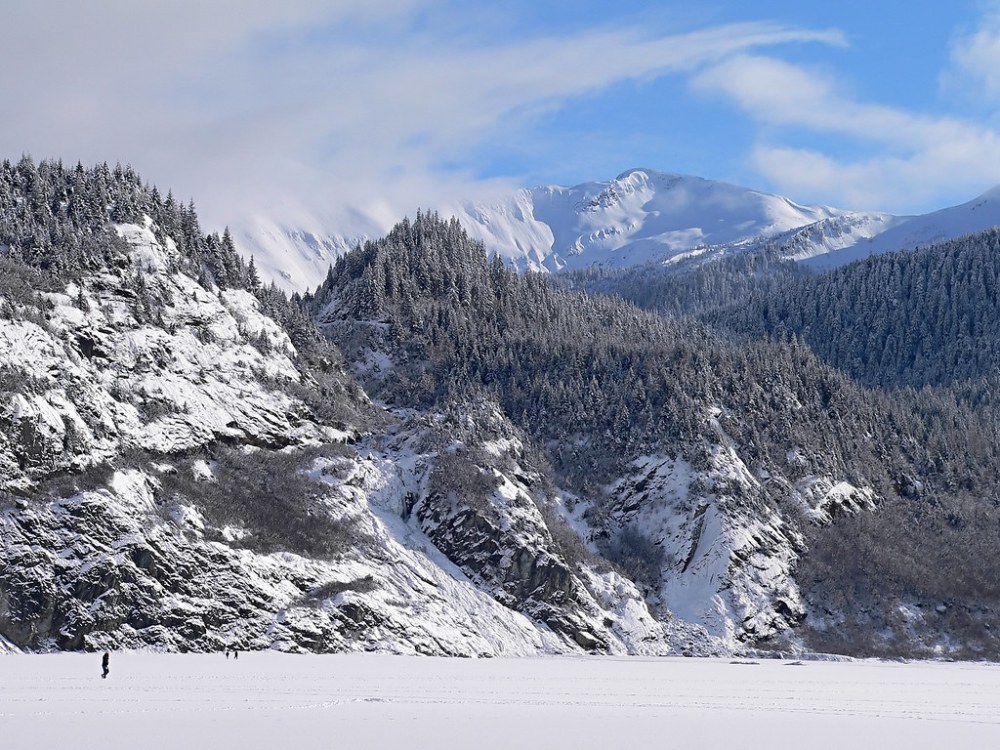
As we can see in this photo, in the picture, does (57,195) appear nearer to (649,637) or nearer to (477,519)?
(477,519)

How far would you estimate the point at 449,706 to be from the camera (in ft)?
158

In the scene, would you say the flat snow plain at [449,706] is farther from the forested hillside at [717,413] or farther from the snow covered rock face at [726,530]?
the forested hillside at [717,413]

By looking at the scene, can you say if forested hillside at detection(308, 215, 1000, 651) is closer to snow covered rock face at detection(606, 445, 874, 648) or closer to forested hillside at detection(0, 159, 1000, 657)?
forested hillside at detection(0, 159, 1000, 657)

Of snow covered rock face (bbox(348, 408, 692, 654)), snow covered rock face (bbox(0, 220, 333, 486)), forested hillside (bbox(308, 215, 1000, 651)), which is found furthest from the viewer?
forested hillside (bbox(308, 215, 1000, 651))

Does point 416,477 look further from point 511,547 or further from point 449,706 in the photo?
point 449,706

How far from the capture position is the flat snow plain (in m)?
38.7

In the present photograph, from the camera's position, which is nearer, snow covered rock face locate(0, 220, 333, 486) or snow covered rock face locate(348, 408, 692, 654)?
snow covered rock face locate(0, 220, 333, 486)

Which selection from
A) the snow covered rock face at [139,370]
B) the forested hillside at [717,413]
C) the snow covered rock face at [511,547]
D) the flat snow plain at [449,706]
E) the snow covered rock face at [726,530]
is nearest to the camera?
the flat snow plain at [449,706]

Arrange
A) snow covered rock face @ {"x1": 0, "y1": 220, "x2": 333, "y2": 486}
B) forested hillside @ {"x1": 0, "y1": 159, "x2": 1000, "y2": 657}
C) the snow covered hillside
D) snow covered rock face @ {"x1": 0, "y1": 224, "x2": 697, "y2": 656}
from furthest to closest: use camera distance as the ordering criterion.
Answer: snow covered rock face @ {"x1": 0, "y1": 220, "x2": 333, "y2": 486}, forested hillside @ {"x1": 0, "y1": 159, "x2": 1000, "y2": 657}, the snow covered hillside, snow covered rock face @ {"x1": 0, "y1": 224, "x2": 697, "y2": 656}

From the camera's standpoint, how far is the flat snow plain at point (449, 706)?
38.7m

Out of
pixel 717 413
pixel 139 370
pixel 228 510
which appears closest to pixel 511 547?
pixel 228 510

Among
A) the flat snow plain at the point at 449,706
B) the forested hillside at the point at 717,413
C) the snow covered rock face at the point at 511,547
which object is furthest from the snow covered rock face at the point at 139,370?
the forested hillside at the point at 717,413

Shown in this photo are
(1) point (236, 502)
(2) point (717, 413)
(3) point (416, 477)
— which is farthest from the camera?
(2) point (717, 413)

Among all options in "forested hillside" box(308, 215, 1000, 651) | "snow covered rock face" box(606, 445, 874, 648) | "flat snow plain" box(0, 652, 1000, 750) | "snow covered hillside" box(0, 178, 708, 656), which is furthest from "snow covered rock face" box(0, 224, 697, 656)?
"forested hillside" box(308, 215, 1000, 651)
